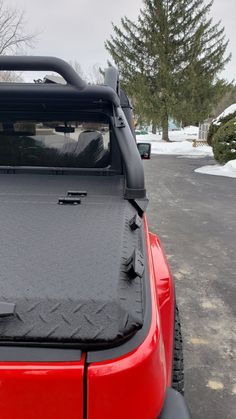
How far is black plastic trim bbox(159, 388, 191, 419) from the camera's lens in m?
1.14

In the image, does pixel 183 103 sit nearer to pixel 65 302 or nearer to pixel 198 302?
pixel 198 302

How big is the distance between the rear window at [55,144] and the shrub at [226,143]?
12.1 metres

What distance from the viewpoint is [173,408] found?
1.16 meters

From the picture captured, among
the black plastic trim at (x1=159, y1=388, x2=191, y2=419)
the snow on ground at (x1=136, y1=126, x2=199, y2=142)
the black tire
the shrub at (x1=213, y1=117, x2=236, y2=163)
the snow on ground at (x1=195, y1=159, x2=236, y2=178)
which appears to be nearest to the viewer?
→ the black plastic trim at (x1=159, y1=388, x2=191, y2=419)

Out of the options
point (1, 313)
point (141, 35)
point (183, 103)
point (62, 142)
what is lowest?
point (1, 313)

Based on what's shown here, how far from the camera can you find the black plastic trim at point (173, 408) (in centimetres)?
114

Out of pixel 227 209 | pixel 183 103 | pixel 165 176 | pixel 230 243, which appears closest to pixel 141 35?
pixel 183 103

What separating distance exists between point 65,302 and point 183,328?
233 centimetres

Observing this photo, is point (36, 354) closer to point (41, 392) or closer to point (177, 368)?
point (41, 392)

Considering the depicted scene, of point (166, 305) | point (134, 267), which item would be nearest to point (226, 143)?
point (166, 305)

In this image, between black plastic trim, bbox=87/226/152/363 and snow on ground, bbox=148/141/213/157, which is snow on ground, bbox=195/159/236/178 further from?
black plastic trim, bbox=87/226/152/363

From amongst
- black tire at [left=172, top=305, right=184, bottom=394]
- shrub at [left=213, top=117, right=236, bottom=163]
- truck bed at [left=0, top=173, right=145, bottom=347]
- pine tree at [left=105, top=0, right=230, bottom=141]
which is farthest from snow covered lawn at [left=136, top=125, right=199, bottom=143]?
truck bed at [left=0, top=173, right=145, bottom=347]

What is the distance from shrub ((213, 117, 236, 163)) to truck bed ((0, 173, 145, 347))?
12.7 meters

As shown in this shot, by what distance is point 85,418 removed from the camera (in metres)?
0.99
